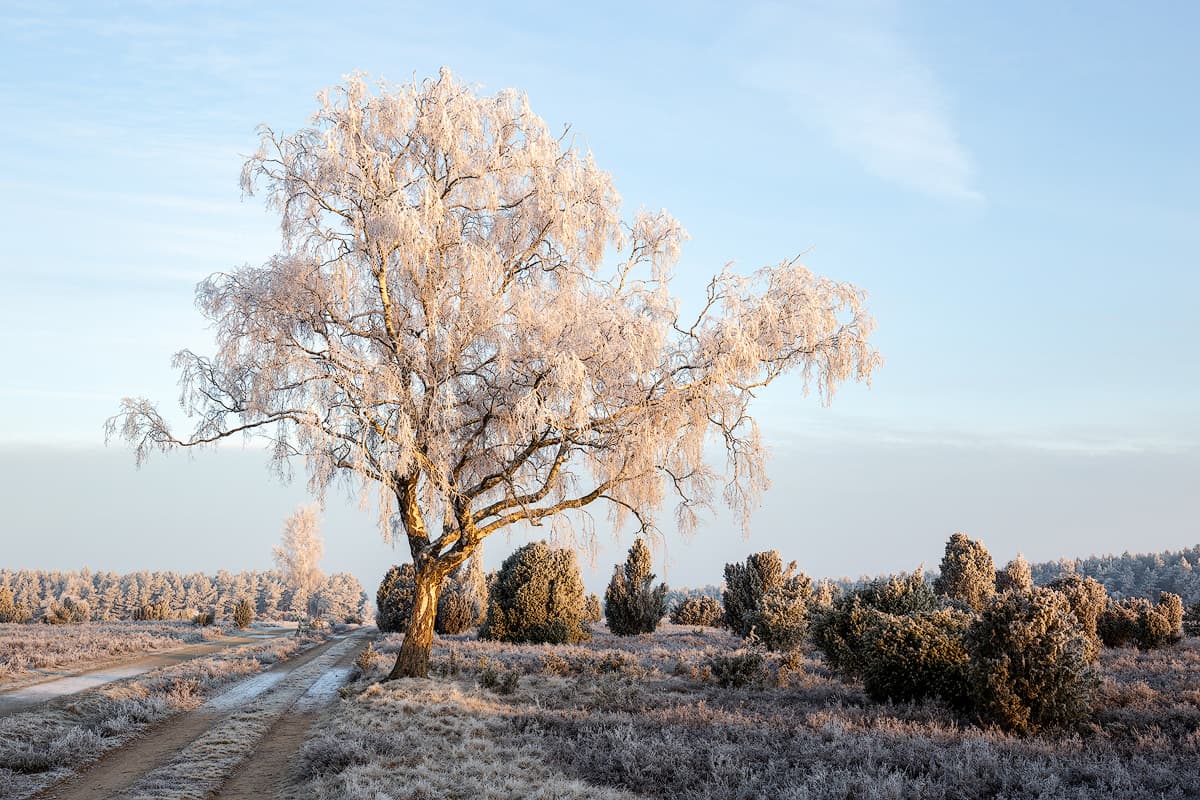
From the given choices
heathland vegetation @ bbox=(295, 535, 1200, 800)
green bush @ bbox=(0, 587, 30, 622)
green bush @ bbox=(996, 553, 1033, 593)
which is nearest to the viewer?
heathland vegetation @ bbox=(295, 535, 1200, 800)

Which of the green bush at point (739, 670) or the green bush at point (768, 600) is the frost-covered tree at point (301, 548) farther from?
the green bush at point (739, 670)

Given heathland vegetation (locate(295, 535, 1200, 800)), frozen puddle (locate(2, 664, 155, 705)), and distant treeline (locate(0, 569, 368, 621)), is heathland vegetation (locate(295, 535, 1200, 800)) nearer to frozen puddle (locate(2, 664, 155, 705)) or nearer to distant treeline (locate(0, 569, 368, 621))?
frozen puddle (locate(2, 664, 155, 705))

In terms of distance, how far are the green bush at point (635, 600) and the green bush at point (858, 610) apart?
1464cm

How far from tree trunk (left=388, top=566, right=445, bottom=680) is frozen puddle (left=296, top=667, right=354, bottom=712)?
141cm

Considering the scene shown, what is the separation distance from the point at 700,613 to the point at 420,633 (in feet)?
85.5

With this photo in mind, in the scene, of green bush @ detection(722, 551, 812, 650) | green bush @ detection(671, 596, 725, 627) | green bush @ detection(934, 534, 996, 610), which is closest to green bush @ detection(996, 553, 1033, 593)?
green bush @ detection(934, 534, 996, 610)

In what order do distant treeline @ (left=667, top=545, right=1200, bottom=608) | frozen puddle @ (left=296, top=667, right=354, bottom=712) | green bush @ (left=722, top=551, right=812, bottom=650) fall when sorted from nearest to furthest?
frozen puddle @ (left=296, top=667, right=354, bottom=712)
green bush @ (left=722, top=551, right=812, bottom=650)
distant treeline @ (left=667, top=545, right=1200, bottom=608)

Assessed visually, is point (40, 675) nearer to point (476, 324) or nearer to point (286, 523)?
point (476, 324)

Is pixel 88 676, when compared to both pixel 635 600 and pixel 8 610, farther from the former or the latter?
pixel 8 610

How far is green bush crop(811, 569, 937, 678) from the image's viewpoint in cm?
1390

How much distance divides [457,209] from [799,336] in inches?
296

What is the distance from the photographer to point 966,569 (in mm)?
31312

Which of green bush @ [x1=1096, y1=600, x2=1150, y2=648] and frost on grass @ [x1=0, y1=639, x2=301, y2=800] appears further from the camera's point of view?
green bush @ [x1=1096, y1=600, x2=1150, y2=648]

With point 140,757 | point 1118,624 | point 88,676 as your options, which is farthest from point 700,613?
point 140,757
